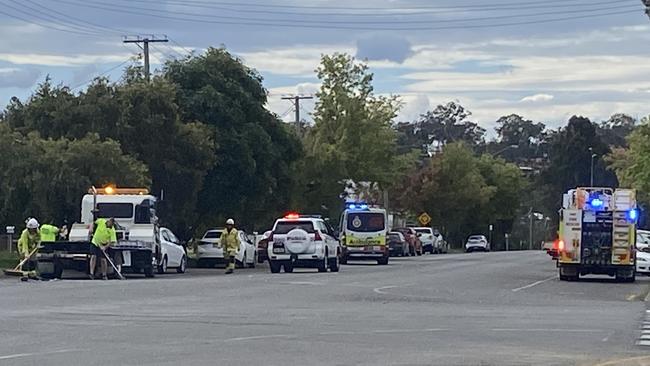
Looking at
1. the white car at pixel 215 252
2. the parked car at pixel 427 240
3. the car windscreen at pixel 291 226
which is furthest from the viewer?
the parked car at pixel 427 240

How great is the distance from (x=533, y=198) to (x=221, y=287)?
324ft

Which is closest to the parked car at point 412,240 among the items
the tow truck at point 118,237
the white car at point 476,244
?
the white car at point 476,244

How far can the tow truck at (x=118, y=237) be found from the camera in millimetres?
35938

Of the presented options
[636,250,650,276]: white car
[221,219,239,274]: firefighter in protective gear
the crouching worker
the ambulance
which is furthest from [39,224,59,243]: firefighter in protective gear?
[636,250,650,276]: white car

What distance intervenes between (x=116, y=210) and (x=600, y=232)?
1414cm

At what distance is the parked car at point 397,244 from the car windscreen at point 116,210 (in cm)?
3053

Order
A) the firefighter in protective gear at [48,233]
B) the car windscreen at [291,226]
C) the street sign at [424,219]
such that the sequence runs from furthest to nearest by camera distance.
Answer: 1. the street sign at [424,219]
2. the car windscreen at [291,226]
3. the firefighter in protective gear at [48,233]

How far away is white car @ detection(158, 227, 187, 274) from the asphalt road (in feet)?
22.0

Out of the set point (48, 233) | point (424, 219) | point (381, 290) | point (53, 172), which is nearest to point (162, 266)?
point (48, 233)

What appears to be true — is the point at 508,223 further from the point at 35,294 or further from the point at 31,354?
the point at 31,354

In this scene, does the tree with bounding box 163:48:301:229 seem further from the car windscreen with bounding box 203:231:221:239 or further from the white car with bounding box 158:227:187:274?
the white car with bounding box 158:227:187:274

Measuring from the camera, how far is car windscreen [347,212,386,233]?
51.8 meters

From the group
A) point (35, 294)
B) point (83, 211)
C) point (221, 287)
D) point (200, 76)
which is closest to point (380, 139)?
point (200, 76)

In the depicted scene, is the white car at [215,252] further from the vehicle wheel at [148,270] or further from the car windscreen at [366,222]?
the vehicle wheel at [148,270]
